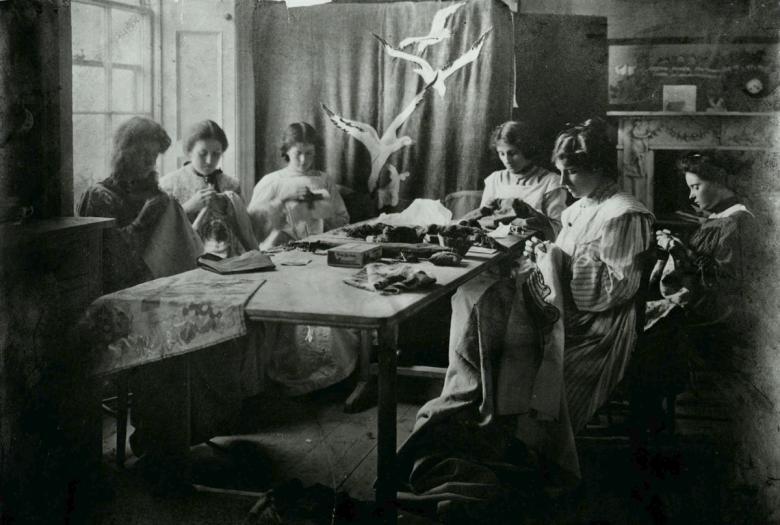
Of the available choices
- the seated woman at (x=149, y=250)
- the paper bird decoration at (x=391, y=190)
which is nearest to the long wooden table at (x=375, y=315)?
the seated woman at (x=149, y=250)

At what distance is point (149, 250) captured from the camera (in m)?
3.68

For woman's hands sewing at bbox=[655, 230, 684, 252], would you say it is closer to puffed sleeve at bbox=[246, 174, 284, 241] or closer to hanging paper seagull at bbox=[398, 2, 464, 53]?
hanging paper seagull at bbox=[398, 2, 464, 53]

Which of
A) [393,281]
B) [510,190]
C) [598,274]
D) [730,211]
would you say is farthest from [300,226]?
[730,211]

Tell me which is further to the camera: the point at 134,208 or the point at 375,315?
the point at 134,208

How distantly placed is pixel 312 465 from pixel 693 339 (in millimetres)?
1609

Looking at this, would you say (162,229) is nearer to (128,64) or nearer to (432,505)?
(128,64)

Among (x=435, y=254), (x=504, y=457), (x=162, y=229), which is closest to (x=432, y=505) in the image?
(x=504, y=457)

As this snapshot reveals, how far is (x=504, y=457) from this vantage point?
3.17m

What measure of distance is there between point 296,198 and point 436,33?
118cm

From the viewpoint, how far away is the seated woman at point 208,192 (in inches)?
161

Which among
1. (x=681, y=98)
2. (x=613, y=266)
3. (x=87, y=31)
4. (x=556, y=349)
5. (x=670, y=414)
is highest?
(x=87, y=31)

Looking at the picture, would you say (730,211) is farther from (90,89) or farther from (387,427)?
(90,89)

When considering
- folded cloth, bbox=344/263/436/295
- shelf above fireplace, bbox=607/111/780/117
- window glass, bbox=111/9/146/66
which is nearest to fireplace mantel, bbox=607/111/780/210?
shelf above fireplace, bbox=607/111/780/117

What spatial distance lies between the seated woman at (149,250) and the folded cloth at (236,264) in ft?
1.42
